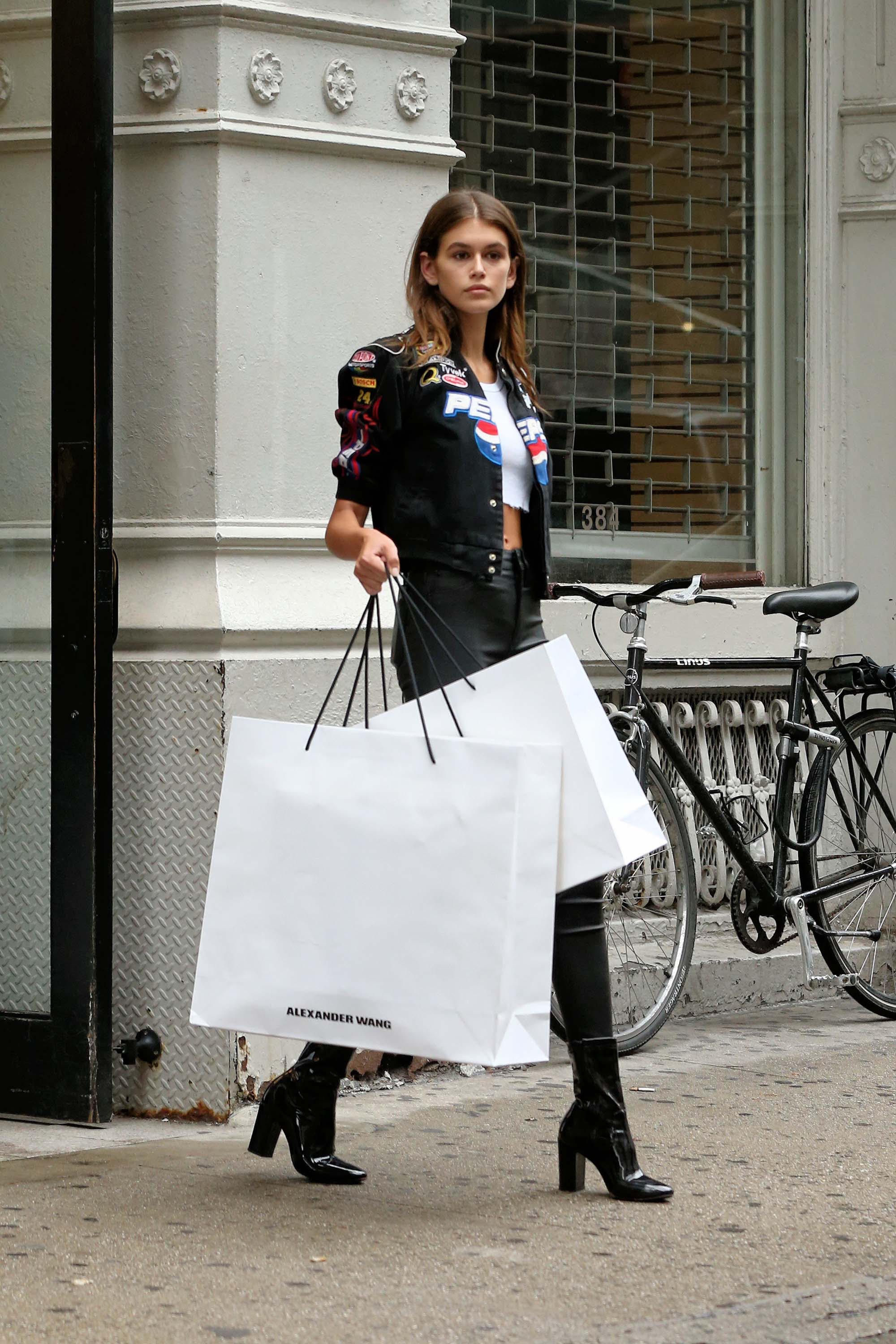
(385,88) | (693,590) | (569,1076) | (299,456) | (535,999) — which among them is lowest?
(569,1076)

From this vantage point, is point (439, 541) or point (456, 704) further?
point (439, 541)

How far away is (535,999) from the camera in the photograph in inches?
138

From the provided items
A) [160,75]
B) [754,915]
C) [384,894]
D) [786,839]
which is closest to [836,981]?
[754,915]

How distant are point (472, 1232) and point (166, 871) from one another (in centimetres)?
147

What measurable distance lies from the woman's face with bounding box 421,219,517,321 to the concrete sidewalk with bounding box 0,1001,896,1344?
1.83 m

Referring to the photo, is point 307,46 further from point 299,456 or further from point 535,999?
point 535,999

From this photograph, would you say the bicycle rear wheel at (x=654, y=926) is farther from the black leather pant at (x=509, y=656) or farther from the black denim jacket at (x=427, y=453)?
the black denim jacket at (x=427, y=453)

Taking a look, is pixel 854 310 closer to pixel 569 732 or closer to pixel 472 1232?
pixel 569 732

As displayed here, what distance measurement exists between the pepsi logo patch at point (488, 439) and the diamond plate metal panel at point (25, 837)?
55.2 inches

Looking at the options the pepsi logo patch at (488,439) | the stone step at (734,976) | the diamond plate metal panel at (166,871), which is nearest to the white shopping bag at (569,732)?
the pepsi logo patch at (488,439)

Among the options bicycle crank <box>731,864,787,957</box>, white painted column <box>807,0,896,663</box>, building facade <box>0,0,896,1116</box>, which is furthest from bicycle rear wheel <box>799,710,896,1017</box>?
building facade <box>0,0,896,1116</box>

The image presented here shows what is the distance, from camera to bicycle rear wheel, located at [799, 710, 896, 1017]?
5.97m

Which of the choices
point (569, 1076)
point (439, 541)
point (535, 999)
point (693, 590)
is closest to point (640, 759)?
point (693, 590)

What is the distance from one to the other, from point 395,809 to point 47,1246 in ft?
3.39
